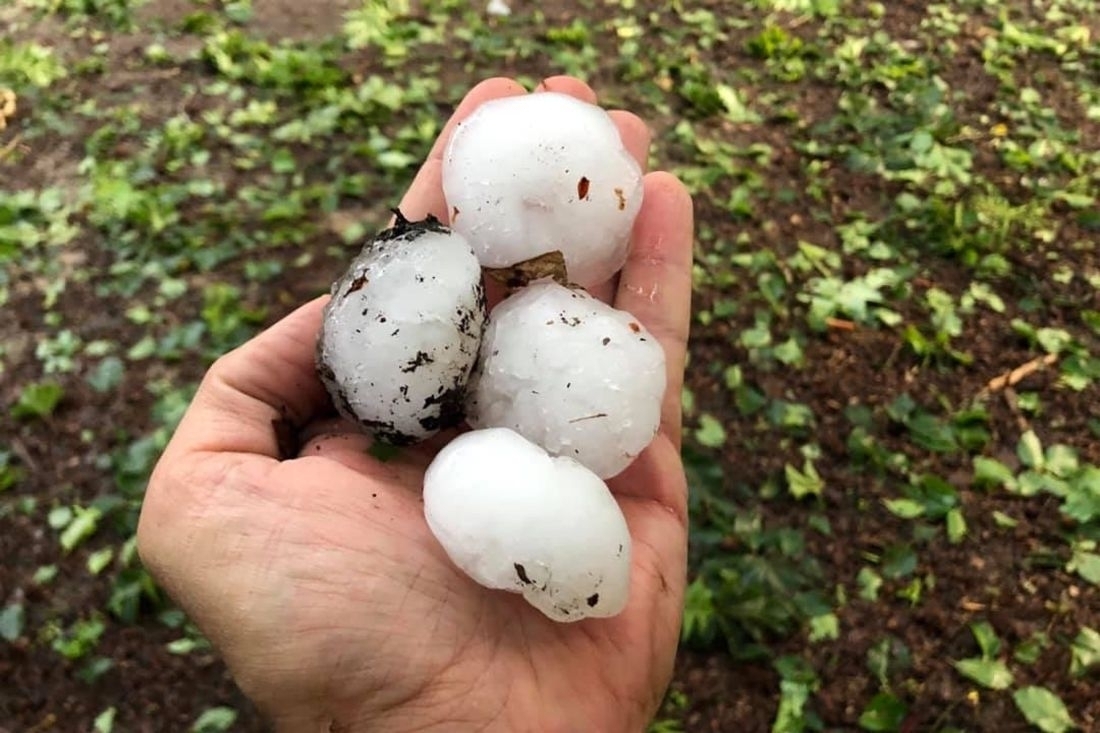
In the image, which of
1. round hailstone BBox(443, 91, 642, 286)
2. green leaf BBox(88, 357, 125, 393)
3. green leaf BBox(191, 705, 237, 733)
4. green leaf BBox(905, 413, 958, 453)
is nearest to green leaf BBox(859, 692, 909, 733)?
green leaf BBox(905, 413, 958, 453)

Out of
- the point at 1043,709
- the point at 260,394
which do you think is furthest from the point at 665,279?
the point at 1043,709

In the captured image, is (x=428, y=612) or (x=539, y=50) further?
(x=539, y=50)

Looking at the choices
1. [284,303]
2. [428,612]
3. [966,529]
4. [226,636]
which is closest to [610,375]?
[428,612]

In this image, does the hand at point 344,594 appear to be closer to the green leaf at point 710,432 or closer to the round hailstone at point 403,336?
the round hailstone at point 403,336

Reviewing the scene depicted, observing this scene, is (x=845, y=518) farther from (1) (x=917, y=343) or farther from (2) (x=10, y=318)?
(2) (x=10, y=318)

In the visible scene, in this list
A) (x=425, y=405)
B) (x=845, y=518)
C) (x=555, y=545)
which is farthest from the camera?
(x=845, y=518)
